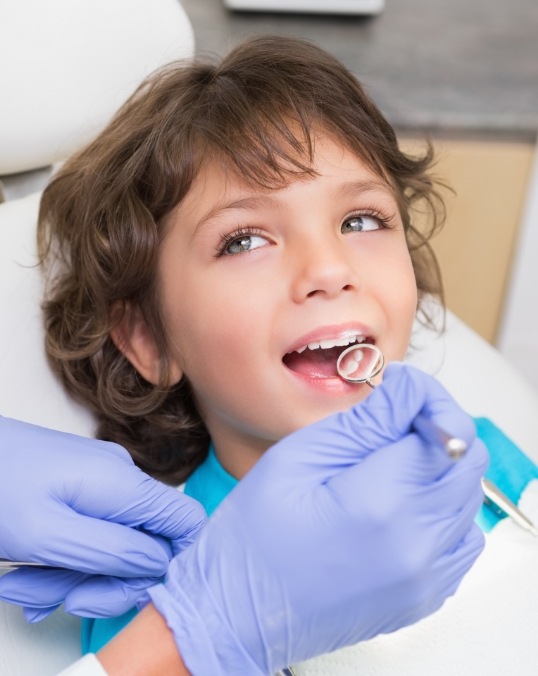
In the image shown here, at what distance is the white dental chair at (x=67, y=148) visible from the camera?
122 centimetres

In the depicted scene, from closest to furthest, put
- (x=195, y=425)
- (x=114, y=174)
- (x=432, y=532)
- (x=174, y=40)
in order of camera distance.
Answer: (x=432, y=532), (x=114, y=174), (x=195, y=425), (x=174, y=40)

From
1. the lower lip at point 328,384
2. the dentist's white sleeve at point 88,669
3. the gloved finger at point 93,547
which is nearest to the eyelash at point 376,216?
the lower lip at point 328,384

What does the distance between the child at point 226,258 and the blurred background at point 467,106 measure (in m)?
0.49

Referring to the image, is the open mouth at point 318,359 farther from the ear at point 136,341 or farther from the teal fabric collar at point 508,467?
the teal fabric collar at point 508,467

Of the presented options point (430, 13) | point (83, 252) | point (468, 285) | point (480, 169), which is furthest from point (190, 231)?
point (430, 13)

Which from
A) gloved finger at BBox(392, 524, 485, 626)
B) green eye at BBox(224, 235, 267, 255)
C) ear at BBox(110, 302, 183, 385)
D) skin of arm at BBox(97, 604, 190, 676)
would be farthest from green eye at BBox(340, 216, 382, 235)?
skin of arm at BBox(97, 604, 190, 676)

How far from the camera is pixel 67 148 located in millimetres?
1400

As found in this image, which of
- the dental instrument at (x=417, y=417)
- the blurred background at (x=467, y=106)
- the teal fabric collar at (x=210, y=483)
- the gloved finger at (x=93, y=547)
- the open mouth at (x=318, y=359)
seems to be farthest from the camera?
the blurred background at (x=467, y=106)

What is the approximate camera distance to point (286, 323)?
0.99 meters

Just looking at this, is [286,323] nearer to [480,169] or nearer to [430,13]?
[480,169]

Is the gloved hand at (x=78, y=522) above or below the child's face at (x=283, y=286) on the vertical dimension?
below

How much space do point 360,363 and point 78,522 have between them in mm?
386

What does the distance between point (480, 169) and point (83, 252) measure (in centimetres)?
100

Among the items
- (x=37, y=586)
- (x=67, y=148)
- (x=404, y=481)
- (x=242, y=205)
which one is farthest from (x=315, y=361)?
(x=67, y=148)
